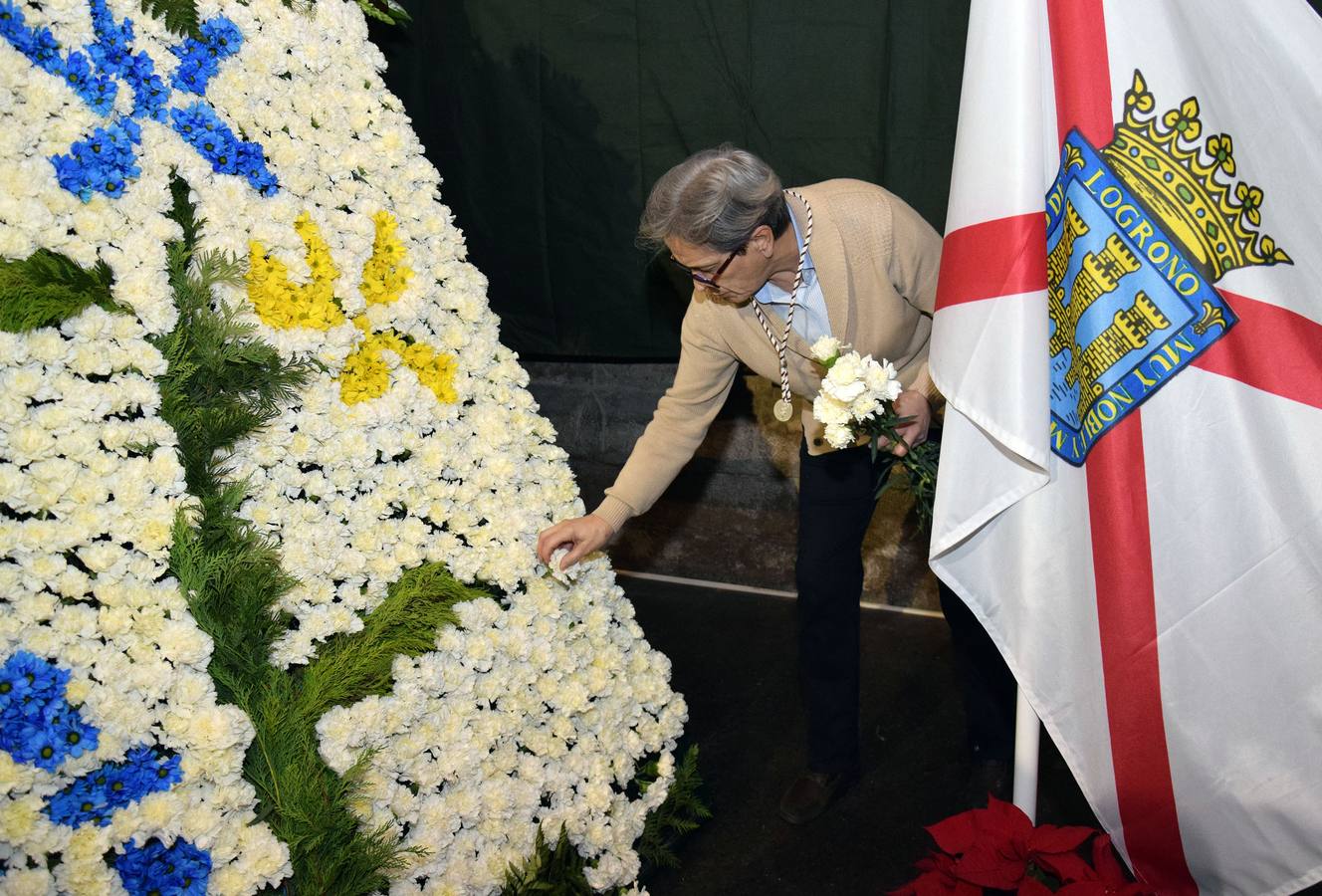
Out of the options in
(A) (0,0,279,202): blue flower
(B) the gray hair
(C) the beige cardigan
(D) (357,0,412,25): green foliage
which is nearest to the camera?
(A) (0,0,279,202): blue flower

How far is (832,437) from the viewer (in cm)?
177

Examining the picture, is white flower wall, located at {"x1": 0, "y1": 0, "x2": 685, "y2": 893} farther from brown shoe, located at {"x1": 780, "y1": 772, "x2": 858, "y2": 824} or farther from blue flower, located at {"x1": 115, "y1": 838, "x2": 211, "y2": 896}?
brown shoe, located at {"x1": 780, "y1": 772, "x2": 858, "y2": 824}

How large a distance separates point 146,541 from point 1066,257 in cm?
140

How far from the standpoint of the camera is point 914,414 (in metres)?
2.02

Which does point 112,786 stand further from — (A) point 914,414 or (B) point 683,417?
(A) point 914,414

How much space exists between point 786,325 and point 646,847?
1.11 meters

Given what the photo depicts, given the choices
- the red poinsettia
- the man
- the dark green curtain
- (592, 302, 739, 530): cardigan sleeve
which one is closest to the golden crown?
the man

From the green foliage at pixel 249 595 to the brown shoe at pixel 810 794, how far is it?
1017mm

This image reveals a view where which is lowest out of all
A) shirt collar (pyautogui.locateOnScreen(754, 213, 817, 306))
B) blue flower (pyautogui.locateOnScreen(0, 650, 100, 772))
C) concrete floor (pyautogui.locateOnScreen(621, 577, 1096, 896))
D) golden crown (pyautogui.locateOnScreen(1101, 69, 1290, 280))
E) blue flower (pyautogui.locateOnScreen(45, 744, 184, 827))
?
concrete floor (pyautogui.locateOnScreen(621, 577, 1096, 896))

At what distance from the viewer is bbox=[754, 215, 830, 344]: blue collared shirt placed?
2221mm

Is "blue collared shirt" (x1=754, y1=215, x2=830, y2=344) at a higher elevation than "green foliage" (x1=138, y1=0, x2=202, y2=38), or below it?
below

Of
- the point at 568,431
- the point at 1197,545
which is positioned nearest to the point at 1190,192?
the point at 1197,545

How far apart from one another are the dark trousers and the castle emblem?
29.8 inches

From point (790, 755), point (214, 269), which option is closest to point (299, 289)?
point (214, 269)
